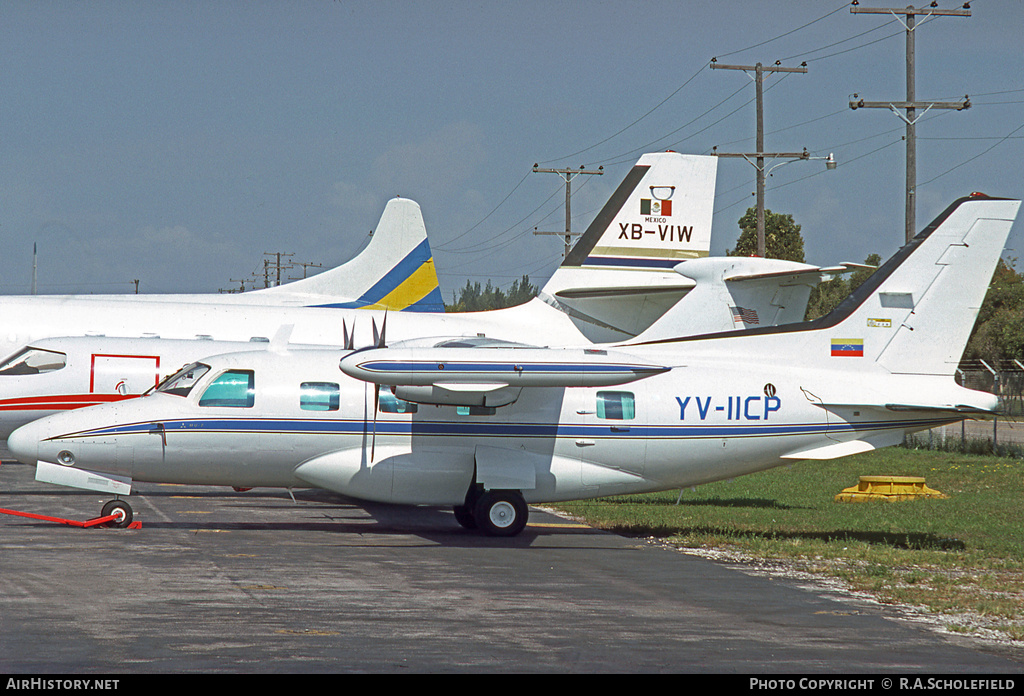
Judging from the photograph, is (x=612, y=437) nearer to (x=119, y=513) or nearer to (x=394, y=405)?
(x=394, y=405)

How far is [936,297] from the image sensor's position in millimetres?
17672

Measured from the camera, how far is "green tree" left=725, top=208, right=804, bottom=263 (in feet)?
272

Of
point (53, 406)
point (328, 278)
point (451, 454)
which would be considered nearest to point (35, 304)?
point (53, 406)

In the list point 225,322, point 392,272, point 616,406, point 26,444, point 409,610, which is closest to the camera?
point 409,610

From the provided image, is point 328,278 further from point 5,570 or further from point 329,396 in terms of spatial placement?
point 5,570

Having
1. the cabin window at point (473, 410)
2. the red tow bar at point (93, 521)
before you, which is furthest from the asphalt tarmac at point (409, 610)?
the cabin window at point (473, 410)

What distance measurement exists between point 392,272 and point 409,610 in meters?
22.4

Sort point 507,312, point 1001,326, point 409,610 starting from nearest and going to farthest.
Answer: point 409,610
point 507,312
point 1001,326

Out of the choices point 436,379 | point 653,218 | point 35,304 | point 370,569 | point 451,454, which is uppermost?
point 653,218

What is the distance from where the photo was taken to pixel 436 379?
1562 cm

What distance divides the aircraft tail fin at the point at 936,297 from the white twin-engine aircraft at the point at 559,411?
2 cm

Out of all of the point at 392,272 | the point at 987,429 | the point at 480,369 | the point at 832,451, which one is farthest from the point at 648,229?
the point at 987,429

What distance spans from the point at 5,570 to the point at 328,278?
62.5ft

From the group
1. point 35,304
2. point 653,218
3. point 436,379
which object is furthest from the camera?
point 653,218
